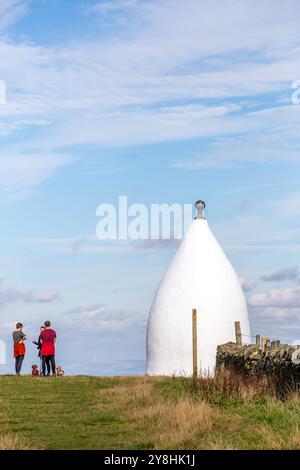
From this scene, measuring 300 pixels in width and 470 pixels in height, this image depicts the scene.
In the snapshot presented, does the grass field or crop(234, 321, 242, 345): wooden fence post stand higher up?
crop(234, 321, 242, 345): wooden fence post

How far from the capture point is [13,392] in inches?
773

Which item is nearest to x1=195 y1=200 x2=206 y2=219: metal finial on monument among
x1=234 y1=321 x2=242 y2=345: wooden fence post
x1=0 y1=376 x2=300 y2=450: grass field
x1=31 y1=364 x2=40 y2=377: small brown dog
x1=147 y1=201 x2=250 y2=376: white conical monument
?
x1=147 y1=201 x2=250 y2=376: white conical monument

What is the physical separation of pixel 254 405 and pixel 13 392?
6.88 meters

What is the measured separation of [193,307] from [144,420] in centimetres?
1568

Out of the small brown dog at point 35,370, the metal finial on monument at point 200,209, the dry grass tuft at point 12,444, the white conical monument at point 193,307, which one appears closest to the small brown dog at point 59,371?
the small brown dog at point 35,370

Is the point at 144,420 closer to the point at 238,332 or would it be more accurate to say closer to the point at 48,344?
the point at 48,344

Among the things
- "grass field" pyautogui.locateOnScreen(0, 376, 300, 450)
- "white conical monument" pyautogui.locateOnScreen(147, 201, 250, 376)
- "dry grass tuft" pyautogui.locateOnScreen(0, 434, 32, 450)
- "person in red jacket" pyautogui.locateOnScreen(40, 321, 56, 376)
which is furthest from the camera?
"white conical monument" pyautogui.locateOnScreen(147, 201, 250, 376)

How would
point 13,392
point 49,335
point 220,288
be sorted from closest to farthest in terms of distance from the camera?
1. point 13,392
2. point 49,335
3. point 220,288

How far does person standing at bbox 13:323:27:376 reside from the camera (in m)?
24.9

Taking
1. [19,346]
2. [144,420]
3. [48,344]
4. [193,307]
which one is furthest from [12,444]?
[193,307]

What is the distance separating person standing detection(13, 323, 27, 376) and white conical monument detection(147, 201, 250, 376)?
5.70 m

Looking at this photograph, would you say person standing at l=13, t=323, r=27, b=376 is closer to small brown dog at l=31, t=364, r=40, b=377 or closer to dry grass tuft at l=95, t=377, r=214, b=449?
small brown dog at l=31, t=364, r=40, b=377
